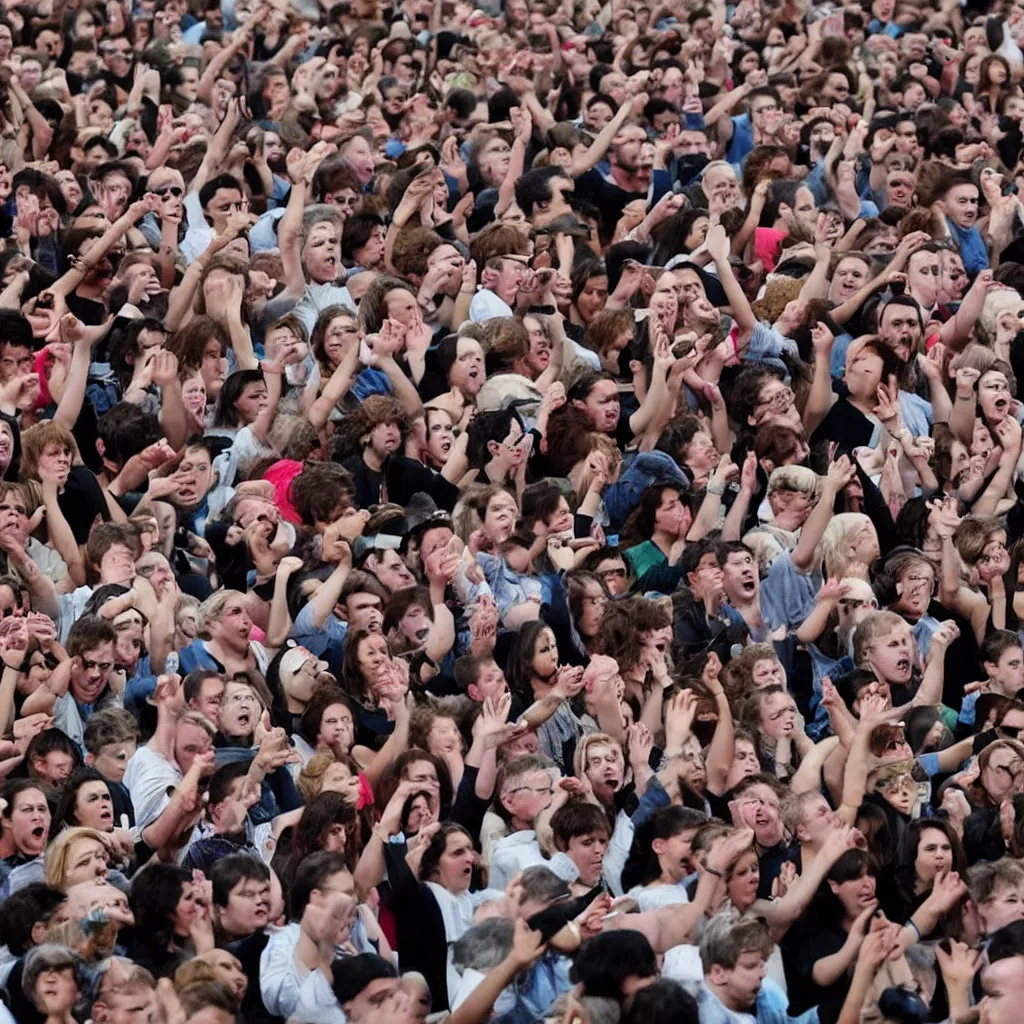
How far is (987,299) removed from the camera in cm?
1395

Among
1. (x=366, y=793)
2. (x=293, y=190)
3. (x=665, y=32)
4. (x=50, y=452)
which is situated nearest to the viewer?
(x=366, y=793)

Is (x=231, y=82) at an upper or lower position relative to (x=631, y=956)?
lower

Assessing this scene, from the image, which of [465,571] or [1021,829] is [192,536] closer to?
[465,571]

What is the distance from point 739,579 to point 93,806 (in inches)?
120

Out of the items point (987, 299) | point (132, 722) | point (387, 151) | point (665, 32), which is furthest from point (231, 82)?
point (132, 722)

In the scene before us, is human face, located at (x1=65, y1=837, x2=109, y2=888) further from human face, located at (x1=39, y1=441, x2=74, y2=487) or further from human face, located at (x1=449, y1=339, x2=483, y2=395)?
human face, located at (x1=449, y1=339, x2=483, y2=395)

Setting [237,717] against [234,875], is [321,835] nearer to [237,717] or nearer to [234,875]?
[234,875]

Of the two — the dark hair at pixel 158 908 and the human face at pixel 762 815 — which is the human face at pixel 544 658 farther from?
the dark hair at pixel 158 908

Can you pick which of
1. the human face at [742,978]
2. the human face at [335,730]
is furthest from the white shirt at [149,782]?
the human face at [742,978]

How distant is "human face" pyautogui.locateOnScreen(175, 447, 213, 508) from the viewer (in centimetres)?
1147

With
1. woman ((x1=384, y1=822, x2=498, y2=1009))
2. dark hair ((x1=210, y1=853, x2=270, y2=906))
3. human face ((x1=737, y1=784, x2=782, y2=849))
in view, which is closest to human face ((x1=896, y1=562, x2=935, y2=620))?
human face ((x1=737, y1=784, x2=782, y2=849))

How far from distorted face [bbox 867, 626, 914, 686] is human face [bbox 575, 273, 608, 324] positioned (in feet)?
9.67

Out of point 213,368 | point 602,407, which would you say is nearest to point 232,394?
point 213,368

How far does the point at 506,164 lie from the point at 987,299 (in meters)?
2.64
